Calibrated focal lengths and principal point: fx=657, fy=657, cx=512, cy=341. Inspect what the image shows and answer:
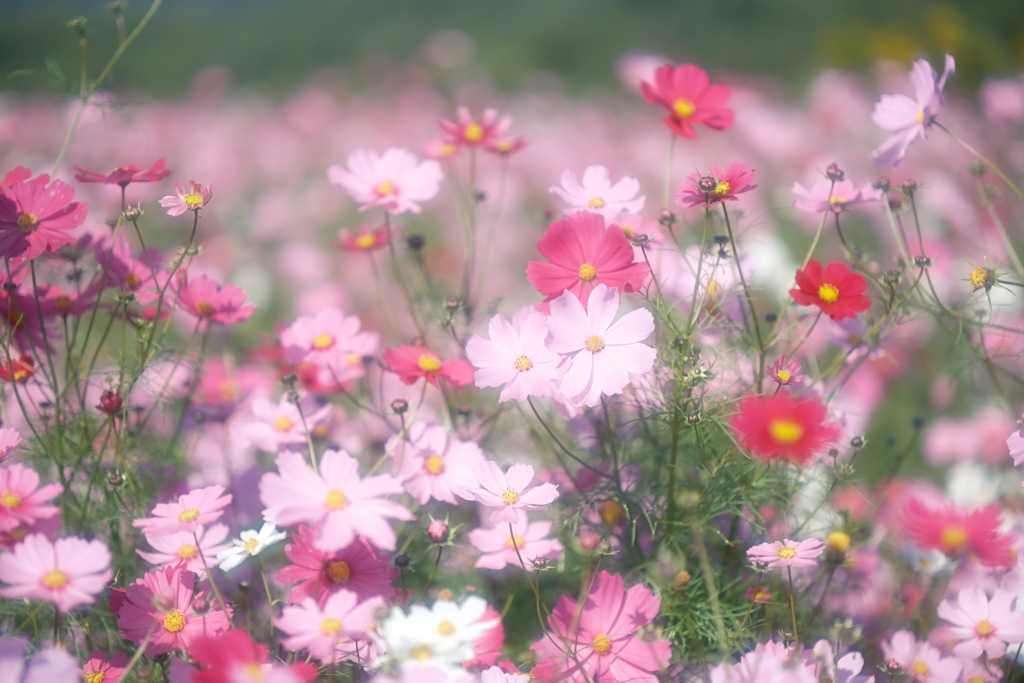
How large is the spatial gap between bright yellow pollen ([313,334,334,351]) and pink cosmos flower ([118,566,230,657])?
0.32m

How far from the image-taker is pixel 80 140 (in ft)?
9.05

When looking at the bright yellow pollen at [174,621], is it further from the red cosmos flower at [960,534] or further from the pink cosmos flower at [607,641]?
the red cosmos flower at [960,534]

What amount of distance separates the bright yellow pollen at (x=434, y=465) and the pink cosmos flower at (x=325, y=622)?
7.9 inches

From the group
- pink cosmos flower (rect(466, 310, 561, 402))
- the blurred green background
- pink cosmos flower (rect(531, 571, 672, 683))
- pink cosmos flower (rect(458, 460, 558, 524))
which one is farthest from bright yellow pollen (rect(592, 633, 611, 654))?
the blurred green background

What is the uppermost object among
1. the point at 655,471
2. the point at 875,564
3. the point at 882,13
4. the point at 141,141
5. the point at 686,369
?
the point at 882,13

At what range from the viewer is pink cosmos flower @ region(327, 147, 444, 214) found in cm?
86

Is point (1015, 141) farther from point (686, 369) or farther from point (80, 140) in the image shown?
point (80, 140)

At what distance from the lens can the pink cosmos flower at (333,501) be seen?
21.6 inches

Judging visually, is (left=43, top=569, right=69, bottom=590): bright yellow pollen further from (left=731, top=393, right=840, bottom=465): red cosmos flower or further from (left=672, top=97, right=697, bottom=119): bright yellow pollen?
(left=672, top=97, right=697, bottom=119): bright yellow pollen

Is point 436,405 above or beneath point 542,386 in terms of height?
beneath

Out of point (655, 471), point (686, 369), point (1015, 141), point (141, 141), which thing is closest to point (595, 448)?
point (655, 471)

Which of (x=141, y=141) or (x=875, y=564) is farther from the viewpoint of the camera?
(x=141, y=141)

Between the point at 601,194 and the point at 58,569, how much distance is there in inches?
26.5

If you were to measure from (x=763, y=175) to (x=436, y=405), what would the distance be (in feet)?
8.89
